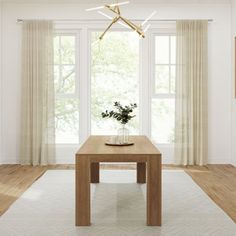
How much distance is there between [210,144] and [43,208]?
355cm

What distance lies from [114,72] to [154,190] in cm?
366

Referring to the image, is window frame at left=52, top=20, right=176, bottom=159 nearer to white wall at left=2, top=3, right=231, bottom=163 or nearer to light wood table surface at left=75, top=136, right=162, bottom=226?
white wall at left=2, top=3, right=231, bottom=163

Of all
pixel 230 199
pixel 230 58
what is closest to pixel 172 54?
pixel 230 58

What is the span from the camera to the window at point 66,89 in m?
6.54

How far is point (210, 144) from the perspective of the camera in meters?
6.50

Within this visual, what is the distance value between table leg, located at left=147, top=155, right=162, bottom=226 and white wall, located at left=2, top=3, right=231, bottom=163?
3449mm

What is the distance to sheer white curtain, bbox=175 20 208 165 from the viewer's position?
634cm

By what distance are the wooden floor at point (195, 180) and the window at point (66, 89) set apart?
24.9 inches

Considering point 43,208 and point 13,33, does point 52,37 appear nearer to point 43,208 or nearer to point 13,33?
point 13,33

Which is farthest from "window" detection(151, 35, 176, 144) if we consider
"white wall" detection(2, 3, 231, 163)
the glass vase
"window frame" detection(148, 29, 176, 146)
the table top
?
the table top

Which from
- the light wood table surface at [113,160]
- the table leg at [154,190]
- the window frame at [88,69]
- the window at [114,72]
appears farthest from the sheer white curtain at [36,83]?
the table leg at [154,190]

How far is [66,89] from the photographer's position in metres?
6.58

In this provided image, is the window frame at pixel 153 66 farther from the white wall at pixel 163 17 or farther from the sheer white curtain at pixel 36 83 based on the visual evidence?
the sheer white curtain at pixel 36 83

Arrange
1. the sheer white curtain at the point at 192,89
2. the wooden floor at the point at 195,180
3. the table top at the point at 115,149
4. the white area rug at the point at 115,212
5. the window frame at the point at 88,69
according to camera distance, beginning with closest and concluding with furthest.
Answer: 1. the white area rug at the point at 115,212
2. the table top at the point at 115,149
3. the wooden floor at the point at 195,180
4. the sheer white curtain at the point at 192,89
5. the window frame at the point at 88,69
